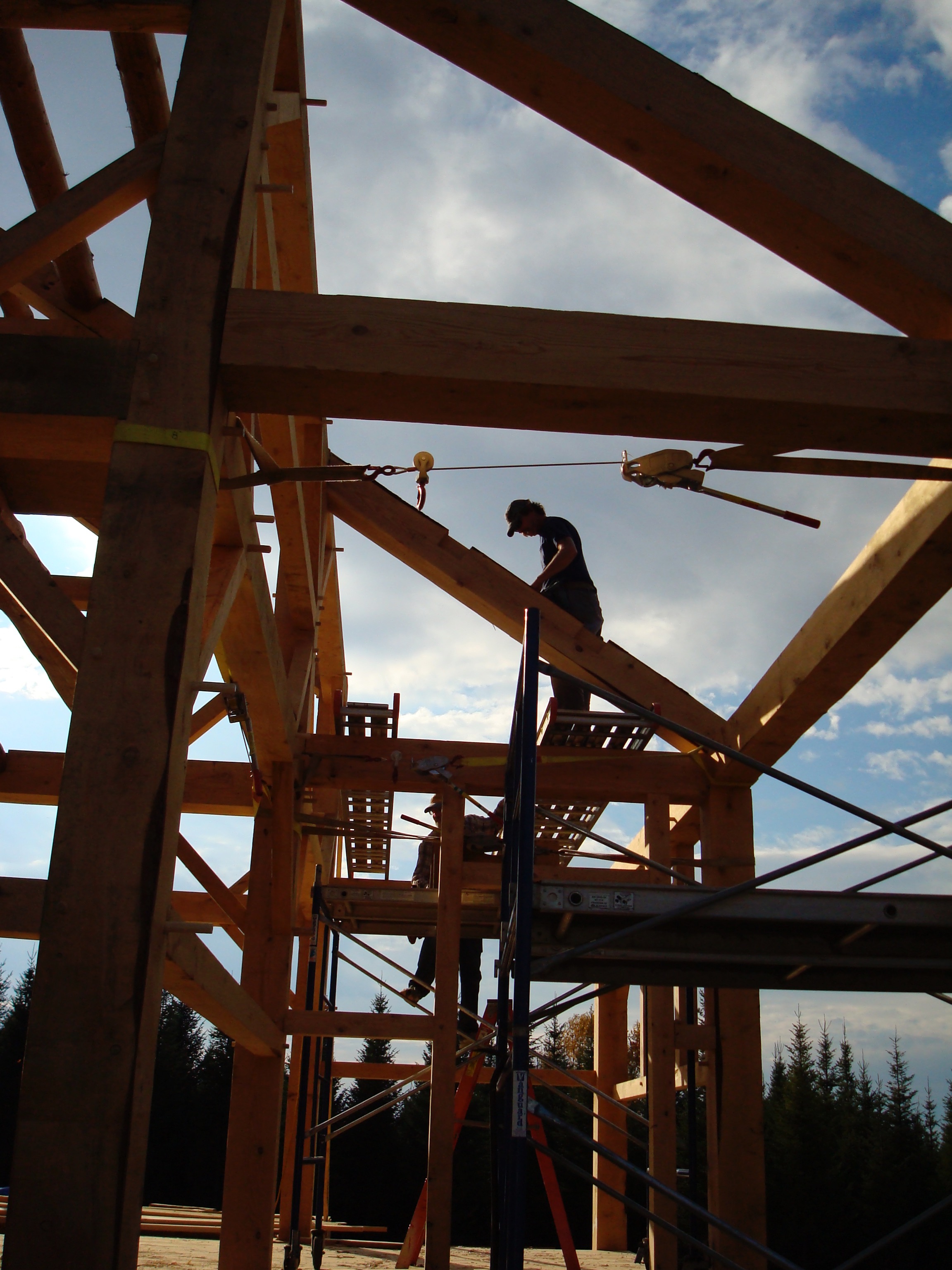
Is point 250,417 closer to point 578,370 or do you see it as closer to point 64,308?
point 64,308

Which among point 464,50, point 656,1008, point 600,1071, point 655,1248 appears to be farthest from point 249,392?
point 600,1071

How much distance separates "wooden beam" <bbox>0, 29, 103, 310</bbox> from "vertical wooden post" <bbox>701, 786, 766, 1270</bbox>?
4631 millimetres

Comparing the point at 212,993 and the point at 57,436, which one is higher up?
the point at 57,436

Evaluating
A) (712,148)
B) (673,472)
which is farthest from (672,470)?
(712,148)

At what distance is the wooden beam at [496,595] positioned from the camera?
636 cm

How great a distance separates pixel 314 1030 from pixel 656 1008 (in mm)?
1996

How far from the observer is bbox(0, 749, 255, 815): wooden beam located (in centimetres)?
662

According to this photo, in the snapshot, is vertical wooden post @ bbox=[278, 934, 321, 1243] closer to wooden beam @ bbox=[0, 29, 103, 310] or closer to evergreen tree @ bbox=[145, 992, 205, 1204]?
wooden beam @ bbox=[0, 29, 103, 310]

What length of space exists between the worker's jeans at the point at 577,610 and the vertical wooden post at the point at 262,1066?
186cm

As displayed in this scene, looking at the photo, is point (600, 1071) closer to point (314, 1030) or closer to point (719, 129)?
point (314, 1030)

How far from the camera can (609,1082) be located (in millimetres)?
8477

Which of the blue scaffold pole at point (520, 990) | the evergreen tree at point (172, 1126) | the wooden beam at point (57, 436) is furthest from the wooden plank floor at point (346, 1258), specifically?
the evergreen tree at point (172, 1126)

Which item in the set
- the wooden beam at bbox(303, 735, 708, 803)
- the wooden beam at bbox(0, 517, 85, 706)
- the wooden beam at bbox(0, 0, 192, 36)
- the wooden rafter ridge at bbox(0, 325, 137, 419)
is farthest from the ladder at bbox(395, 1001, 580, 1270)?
the wooden beam at bbox(0, 0, 192, 36)

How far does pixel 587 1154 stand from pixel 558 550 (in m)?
14.6
